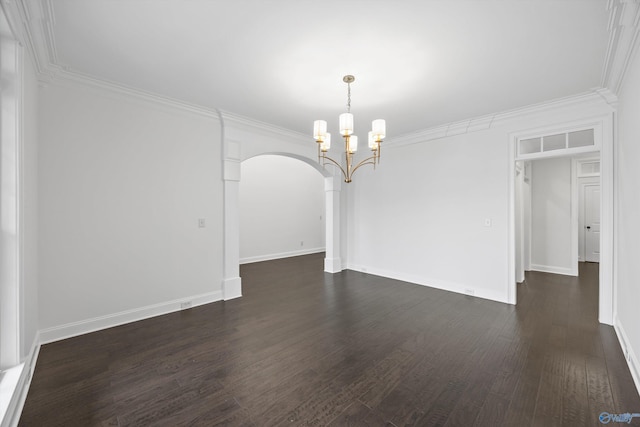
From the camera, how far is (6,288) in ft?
6.19

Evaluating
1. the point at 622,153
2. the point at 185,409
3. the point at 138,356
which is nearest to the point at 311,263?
the point at 138,356

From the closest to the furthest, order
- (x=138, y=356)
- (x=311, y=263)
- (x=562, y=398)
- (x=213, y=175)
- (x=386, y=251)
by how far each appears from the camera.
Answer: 1. (x=562, y=398)
2. (x=138, y=356)
3. (x=213, y=175)
4. (x=386, y=251)
5. (x=311, y=263)

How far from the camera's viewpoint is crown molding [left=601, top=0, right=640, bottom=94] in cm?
182

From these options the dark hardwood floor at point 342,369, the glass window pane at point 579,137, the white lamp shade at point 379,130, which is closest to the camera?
the dark hardwood floor at point 342,369

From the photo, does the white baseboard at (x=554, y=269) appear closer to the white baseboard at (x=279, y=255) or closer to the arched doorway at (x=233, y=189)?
the white baseboard at (x=279, y=255)

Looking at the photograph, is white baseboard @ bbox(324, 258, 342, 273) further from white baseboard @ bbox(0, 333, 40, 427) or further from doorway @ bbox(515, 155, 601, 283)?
white baseboard @ bbox(0, 333, 40, 427)

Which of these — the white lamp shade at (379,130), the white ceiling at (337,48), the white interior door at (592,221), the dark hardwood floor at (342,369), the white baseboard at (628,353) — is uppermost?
the white ceiling at (337,48)

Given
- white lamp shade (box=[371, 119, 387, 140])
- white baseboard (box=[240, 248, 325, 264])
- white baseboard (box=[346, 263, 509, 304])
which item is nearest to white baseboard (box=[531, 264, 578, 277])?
white baseboard (box=[346, 263, 509, 304])

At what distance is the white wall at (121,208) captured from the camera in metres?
2.78

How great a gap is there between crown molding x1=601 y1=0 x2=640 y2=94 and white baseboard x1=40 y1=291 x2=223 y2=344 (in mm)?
5000

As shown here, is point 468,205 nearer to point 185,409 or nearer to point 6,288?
point 185,409

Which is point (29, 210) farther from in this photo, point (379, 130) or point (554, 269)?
point (554, 269)

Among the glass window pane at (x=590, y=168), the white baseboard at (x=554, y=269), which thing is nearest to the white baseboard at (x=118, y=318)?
the white baseboard at (x=554, y=269)

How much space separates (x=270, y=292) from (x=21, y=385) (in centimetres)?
296
